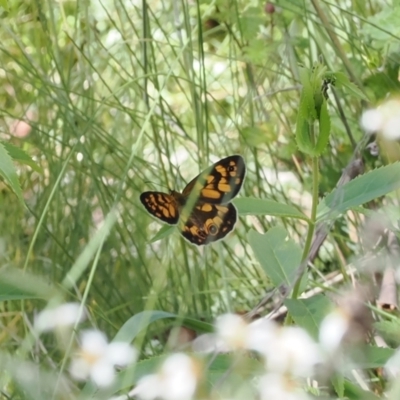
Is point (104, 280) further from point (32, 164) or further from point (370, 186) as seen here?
point (370, 186)

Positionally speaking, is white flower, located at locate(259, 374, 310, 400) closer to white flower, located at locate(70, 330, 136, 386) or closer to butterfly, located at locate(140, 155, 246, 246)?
white flower, located at locate(70, 330, 136, 386)

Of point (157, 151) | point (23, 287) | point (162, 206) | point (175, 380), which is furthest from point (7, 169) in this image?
point (157, 151)

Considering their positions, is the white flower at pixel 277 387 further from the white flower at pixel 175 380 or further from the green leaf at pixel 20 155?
the green leaf at pixel 20 155

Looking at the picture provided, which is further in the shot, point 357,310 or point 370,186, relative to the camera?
point 357,310

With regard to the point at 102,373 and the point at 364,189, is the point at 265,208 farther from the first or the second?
the point at 102,373

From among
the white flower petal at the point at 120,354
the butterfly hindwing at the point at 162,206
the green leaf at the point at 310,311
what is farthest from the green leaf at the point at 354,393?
the butterfly hindwing at the point at 162,206

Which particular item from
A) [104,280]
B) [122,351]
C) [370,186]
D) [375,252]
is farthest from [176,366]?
[104,280]

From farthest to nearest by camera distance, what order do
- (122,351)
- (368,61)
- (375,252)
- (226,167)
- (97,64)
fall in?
(97,64) → (368,61) → (375,252) → (226,167) → (122,351)
